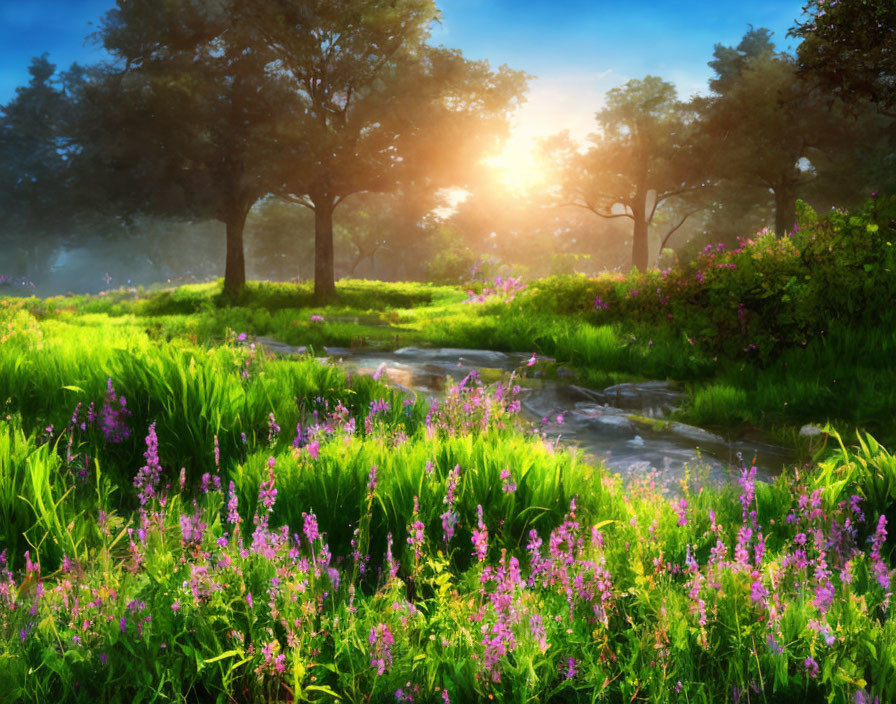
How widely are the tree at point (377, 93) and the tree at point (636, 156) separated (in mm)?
17979

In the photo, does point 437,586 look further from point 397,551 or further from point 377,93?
point 377,93

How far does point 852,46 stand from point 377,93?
1416cm

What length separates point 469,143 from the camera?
2109cm

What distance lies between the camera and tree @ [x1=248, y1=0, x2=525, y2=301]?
19875 millimetres

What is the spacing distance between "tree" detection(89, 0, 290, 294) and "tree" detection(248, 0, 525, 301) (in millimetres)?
1050

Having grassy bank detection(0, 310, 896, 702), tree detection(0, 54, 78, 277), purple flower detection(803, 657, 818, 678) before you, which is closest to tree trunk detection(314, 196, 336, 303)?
grassy bank detection(0, 310, 896, 702)

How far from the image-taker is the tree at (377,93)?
65.2 ft

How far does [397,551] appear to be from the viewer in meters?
2.74

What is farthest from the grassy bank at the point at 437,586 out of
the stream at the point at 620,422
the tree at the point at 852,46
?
the tree at the point at 852,46

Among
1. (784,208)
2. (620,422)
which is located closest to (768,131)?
(784,208)

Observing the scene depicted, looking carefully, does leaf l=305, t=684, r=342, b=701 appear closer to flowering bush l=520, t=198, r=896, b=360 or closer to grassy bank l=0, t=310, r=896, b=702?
grassy bank l=0, t=310, r=896, b=702

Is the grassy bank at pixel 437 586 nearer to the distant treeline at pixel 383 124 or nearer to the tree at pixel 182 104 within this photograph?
the distant treeline at pixel 383 124

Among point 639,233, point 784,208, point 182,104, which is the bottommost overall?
point 639,233

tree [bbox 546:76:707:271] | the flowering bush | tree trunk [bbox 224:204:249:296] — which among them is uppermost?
tree [bbox 546:76:707:271]
